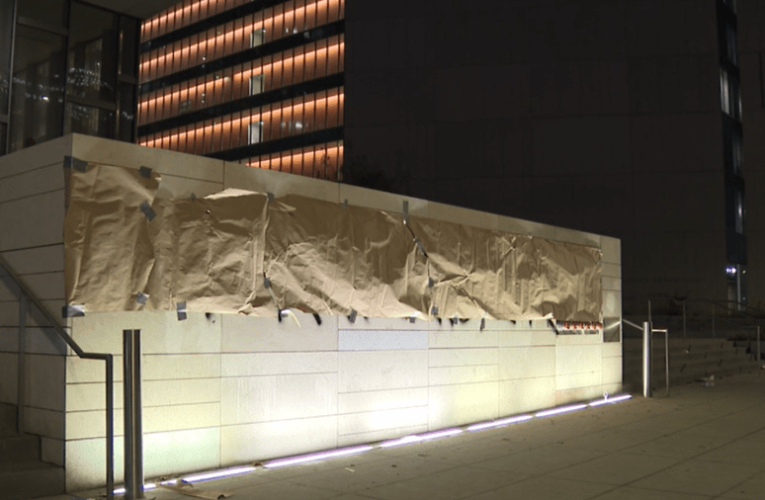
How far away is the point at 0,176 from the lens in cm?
766

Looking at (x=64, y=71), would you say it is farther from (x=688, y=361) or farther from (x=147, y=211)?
(x=688, y=361)

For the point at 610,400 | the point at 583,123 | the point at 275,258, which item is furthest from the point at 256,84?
the point at 275,258

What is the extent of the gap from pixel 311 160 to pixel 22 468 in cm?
4193

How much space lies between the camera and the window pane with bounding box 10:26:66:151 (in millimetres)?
12766

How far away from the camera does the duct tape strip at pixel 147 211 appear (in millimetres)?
7227

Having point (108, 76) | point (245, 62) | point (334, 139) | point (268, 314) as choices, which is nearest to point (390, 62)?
point (334, 139)

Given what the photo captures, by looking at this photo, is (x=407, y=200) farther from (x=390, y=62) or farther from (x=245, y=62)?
(x=245, y=62)

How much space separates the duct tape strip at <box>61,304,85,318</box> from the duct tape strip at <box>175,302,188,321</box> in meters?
0.93

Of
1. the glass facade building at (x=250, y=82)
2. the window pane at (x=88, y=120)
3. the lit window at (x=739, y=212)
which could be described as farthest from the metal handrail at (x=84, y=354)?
the lit window at (x=739, y=212)

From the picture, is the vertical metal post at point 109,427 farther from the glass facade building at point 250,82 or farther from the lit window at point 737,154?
the lit window at point 737,154

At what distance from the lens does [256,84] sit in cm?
5234

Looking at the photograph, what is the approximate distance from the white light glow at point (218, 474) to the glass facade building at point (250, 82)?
37.5m

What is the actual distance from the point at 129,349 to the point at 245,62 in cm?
4888

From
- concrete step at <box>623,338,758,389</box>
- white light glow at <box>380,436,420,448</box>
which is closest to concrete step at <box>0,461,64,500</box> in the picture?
white light glow at <box>380,436,420,448</box>
